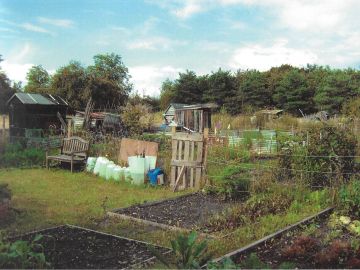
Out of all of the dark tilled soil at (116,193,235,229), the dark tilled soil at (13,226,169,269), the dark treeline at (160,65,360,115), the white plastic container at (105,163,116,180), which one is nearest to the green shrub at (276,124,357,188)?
the dark tilled soil at (116,193,235,229)

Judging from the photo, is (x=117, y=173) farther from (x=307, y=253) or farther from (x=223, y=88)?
(x=223, y=88)

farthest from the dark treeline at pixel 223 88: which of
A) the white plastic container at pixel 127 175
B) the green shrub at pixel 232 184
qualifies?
the green shrub at pixel 232 184

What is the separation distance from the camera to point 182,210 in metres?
7.70

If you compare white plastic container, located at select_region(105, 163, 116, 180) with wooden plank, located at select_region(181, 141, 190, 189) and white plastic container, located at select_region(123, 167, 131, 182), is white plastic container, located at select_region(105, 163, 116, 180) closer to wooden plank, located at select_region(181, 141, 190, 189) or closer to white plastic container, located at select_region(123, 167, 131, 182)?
white plastic container, located at select_region(123, 167, 131, 182)

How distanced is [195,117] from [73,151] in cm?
1332

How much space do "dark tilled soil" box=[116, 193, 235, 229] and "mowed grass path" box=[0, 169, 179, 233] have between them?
0.51 meters

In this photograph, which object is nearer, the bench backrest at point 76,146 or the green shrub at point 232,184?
the green shrub at point 232,184

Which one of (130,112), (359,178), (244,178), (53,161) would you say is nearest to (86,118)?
(130,112)

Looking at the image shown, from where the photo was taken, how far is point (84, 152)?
514 inches

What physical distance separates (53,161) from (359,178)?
29.8 feet

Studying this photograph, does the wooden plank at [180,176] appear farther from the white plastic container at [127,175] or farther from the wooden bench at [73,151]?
the wooden bench at [73,151]

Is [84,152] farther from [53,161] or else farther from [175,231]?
[175,231]

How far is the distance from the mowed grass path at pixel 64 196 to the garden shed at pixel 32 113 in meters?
10.9

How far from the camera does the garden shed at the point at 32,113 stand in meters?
22.6
